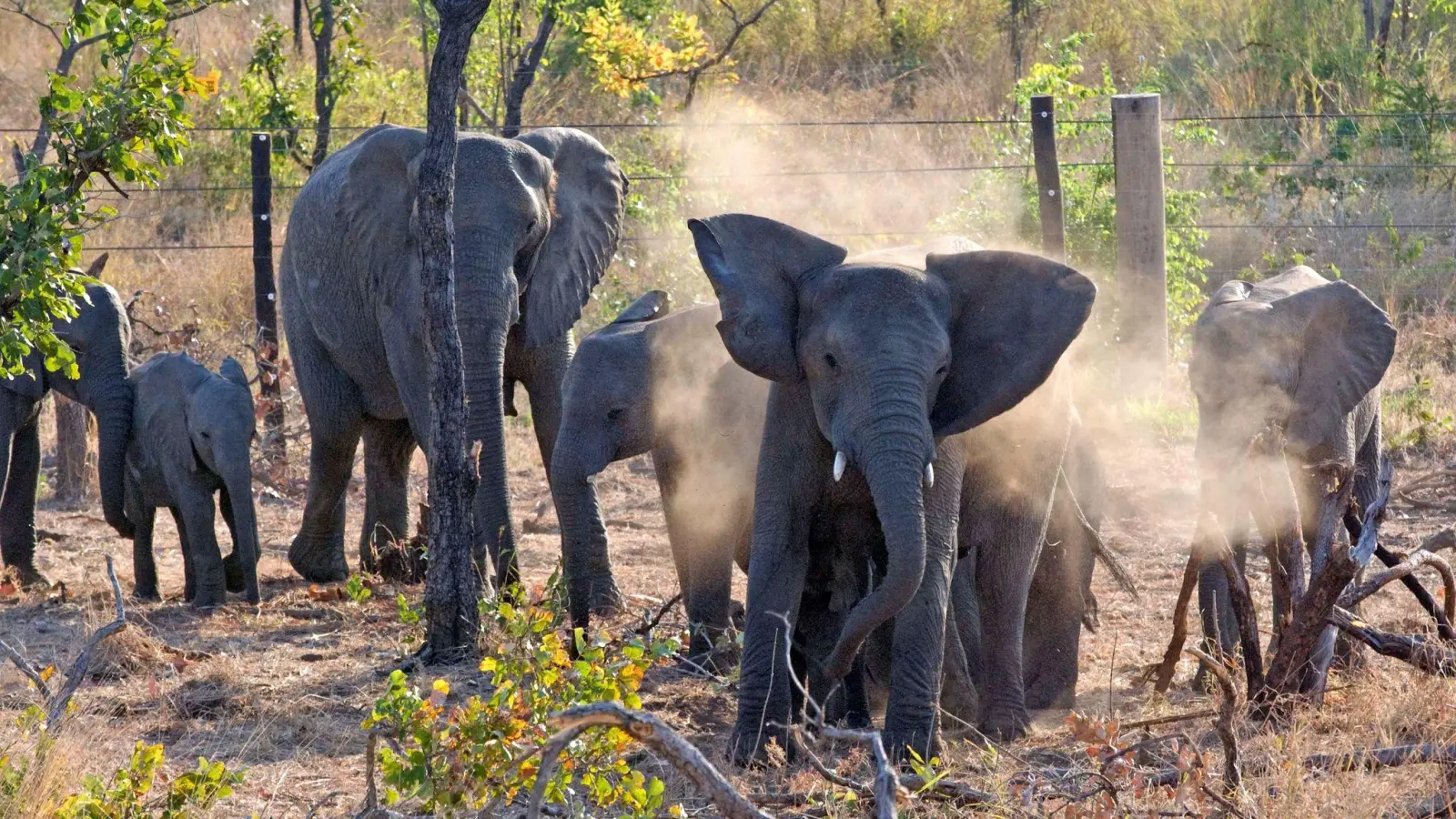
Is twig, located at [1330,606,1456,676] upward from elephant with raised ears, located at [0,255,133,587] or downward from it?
downward

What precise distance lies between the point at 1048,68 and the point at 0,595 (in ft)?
26.0

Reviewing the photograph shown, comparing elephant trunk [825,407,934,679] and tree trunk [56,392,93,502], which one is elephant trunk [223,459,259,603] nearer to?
tree trunk [56,392,93,502]

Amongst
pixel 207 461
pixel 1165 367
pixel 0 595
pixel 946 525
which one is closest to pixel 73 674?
pixel 946 525

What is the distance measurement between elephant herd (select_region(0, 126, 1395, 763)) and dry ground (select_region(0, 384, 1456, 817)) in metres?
0.33

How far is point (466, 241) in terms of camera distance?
24.2 feet

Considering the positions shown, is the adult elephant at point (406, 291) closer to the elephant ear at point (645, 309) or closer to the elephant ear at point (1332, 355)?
the elephant ear at point (645, 309)

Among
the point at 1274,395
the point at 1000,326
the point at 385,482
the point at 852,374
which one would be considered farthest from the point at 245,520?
the point at 1274,395

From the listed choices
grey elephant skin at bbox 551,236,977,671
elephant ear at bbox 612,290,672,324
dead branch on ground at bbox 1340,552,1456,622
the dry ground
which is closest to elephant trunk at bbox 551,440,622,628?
grey elephant skin at bbox 551,236,977,671

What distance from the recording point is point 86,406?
29.4 feet

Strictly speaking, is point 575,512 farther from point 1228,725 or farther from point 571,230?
point 1228,725

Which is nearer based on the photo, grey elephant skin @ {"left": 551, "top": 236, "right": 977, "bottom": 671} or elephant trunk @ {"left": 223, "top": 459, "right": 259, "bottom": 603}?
grey elephant skin @ {"left": 551, "top": 236, "right": 977, "bottom": 671}

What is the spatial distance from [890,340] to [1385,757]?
177cm

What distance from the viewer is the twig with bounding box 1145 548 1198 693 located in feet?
22.3

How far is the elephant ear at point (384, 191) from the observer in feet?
26.2
